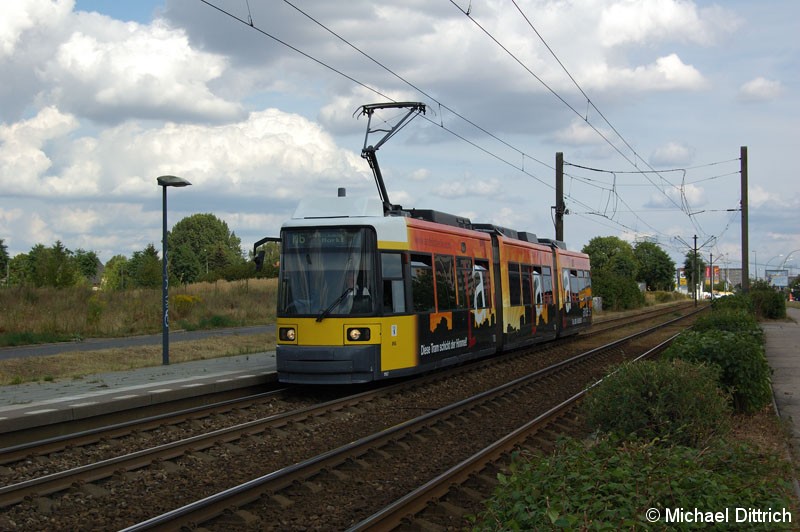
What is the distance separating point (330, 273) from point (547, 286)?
42.2 ft

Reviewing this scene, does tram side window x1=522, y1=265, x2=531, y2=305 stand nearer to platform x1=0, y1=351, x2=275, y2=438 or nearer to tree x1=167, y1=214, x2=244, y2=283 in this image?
platform x1=0, y1=351, x2=275, y2=438

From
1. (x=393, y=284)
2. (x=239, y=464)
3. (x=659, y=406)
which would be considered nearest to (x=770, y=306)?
(x=393, y=284)

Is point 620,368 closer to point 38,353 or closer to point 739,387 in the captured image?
point 739,387

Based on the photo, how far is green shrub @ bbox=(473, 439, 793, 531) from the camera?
4867 millimetres

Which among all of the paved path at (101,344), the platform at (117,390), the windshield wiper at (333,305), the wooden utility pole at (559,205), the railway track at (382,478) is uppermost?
the wooden utility pole at (559,205)

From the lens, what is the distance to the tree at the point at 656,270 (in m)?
132

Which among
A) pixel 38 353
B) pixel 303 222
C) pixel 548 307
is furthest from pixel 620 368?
pixel 38 353

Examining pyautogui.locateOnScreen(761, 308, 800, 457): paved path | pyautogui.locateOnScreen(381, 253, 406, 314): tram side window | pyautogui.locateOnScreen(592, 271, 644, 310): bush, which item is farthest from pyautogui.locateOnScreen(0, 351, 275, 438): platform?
pyautogui.locateOnScreen(592, 271, 644, 310): bush

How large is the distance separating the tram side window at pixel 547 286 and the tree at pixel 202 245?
8783 cm

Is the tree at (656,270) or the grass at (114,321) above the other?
the tree at (656,270)

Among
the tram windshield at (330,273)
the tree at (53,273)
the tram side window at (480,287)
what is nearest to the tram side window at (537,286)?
the tram side window at (480,287)

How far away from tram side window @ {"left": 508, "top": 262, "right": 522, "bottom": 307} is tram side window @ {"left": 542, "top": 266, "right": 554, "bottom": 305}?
9.95 feet

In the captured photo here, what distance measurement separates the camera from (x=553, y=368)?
19094 millimetres

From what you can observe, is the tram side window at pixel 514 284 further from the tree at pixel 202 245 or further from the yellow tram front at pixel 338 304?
the tree at pixel 202 245
